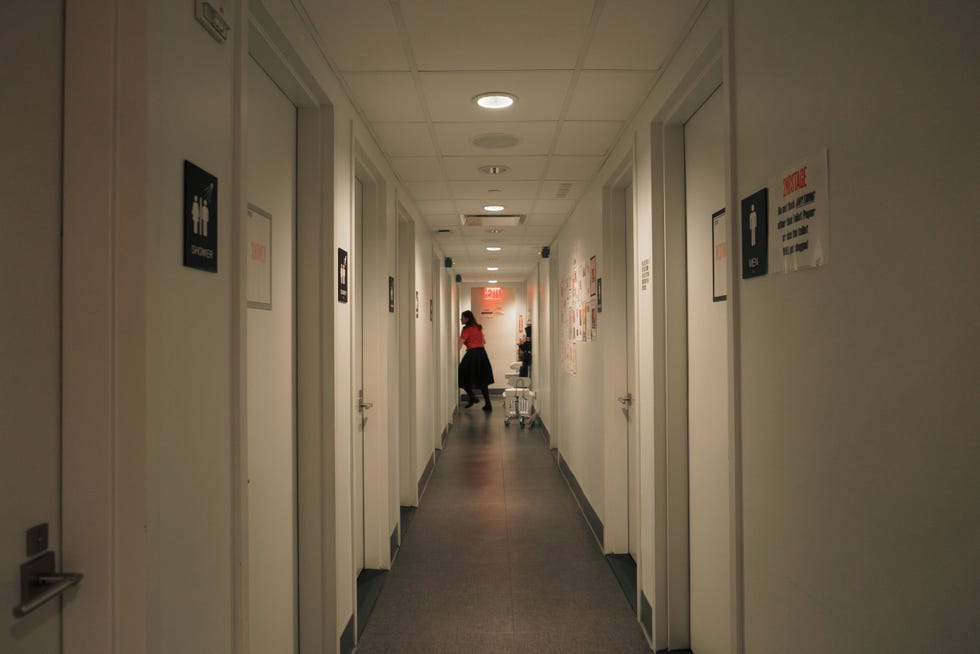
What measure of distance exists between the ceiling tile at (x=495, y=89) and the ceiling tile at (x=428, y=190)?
1.43 m

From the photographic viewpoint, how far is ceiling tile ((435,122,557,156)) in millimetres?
3439

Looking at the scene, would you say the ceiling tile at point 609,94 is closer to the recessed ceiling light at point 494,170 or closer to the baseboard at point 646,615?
the recessed ceiling light at point 494,170

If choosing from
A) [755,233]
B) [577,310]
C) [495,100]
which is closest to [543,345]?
[577,310]

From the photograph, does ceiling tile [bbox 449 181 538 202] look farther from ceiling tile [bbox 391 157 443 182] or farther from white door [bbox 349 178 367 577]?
white door [bbox 349 178 367 577]

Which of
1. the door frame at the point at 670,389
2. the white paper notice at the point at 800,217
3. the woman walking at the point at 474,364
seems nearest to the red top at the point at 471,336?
the woman walking at the point at 474,364

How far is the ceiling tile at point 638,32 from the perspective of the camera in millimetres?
2158

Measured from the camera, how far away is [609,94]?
297cm

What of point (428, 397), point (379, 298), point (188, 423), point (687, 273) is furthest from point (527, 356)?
point (188, 423)

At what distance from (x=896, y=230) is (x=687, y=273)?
67.5 inches

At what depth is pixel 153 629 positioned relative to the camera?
121 cm

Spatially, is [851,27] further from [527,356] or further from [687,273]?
[527,356]

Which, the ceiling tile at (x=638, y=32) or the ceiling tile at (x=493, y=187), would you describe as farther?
the ceiling tile at (x=493, y=187)

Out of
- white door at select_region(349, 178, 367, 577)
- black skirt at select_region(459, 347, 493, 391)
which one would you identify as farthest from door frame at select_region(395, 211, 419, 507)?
black skirt at select_region(459, 347, 493, 391)

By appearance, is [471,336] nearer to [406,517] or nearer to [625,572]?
[406,517]
